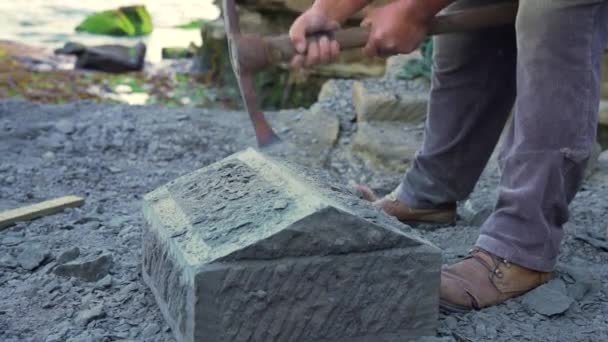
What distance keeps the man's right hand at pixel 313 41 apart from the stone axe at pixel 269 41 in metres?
0.02

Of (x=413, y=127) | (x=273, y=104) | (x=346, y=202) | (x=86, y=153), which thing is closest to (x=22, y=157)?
(x=86, y=153)

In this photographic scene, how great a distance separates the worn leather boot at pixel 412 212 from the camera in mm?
2848

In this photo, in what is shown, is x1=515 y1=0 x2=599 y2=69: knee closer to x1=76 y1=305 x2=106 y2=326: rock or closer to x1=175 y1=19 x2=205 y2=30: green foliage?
x1=76 y1=305 x2=106 y2=326: rock

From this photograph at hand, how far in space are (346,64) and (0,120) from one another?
A: 116 inches

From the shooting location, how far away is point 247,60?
2.18 m

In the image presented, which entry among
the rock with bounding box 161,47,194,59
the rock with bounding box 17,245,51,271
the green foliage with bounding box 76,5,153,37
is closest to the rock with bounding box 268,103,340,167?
the rock with bounding box 17,245,51,271

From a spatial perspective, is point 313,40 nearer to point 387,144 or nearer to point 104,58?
point 387,144

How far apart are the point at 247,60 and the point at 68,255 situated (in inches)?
32.1

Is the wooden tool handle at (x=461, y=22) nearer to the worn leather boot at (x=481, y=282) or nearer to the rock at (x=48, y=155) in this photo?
the worn leather boot at (x=481, y=282)

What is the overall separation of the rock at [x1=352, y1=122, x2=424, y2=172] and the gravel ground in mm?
75

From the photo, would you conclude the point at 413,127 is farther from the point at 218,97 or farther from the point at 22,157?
the point at 218,97

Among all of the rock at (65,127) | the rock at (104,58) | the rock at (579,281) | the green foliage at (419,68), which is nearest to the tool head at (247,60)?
the rock at (579,281)

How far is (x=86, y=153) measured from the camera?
4.19 meters

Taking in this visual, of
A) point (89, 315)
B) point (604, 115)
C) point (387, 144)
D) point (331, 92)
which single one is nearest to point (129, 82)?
point (331, 92)
